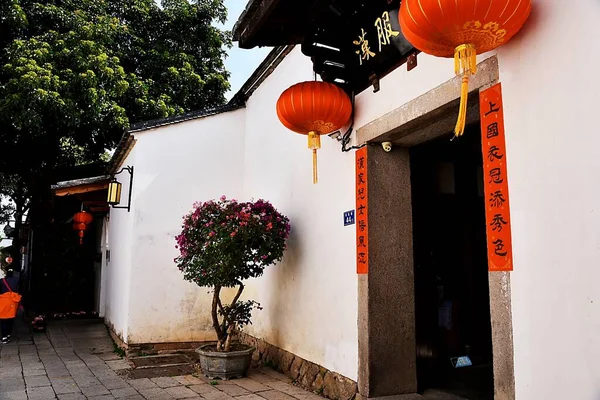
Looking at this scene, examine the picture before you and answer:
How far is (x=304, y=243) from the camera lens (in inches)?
225

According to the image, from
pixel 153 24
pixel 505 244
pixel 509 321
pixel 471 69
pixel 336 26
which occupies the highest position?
pixel 153 24

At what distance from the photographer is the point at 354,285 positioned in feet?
14.9

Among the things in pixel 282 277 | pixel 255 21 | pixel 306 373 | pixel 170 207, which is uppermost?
pixel 255 21

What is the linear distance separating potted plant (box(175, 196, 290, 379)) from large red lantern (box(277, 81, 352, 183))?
1.53 metres

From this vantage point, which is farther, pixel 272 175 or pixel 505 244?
pixel 272 175

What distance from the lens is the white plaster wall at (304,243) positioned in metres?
4.76

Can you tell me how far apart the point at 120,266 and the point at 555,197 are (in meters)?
7.11

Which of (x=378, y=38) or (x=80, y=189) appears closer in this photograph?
(x=378, y=38)

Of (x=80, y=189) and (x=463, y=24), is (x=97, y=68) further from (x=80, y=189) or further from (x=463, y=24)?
(x=463, y=24)

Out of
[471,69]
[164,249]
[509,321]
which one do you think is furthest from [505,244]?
[164,249]

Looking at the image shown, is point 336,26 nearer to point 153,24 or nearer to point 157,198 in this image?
point 157,198

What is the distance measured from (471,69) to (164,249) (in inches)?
224

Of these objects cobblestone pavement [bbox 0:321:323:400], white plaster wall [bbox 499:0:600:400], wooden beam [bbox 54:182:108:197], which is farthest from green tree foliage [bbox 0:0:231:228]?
white plaster wall [bbox 499:0:600:400]


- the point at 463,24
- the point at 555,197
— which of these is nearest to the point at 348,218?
the point at 555,197
